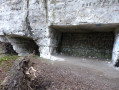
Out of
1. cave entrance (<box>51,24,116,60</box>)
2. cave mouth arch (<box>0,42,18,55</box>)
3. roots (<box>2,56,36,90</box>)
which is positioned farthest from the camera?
cave mouth arch (<box>0,42,18,55</box>)

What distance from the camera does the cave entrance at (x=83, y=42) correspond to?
412 centimetres

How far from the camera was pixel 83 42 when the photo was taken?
455 centimetres

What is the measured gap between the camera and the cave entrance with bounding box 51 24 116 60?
4125 millimetres

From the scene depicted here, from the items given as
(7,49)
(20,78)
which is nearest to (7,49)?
(7,49)

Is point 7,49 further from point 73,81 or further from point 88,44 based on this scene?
point 73,81

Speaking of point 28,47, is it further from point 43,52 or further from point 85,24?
point 85,24

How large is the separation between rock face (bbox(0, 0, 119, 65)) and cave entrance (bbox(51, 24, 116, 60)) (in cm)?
4

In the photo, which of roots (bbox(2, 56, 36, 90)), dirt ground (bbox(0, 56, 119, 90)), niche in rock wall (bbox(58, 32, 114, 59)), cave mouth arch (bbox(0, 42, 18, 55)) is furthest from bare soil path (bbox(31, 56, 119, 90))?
cave mouth arch (bbox(0, 42, 18, 55))

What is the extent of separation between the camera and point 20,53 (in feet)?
15.8

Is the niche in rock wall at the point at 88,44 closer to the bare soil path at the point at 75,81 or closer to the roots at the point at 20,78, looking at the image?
the bare soil path at the point at 75,81

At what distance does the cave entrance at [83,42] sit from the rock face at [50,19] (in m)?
0.04

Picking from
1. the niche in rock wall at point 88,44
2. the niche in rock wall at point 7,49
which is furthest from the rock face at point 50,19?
the niche in rock wall at point 7,49

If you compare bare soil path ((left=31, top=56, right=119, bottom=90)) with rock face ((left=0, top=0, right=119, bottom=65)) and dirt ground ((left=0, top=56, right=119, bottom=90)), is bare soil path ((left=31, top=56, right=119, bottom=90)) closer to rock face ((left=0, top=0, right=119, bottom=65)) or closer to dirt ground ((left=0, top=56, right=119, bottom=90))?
dirt ground ((left=0, top=56, right=119, bottom=90))

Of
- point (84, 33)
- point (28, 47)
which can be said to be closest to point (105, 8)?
point (84, 33)
